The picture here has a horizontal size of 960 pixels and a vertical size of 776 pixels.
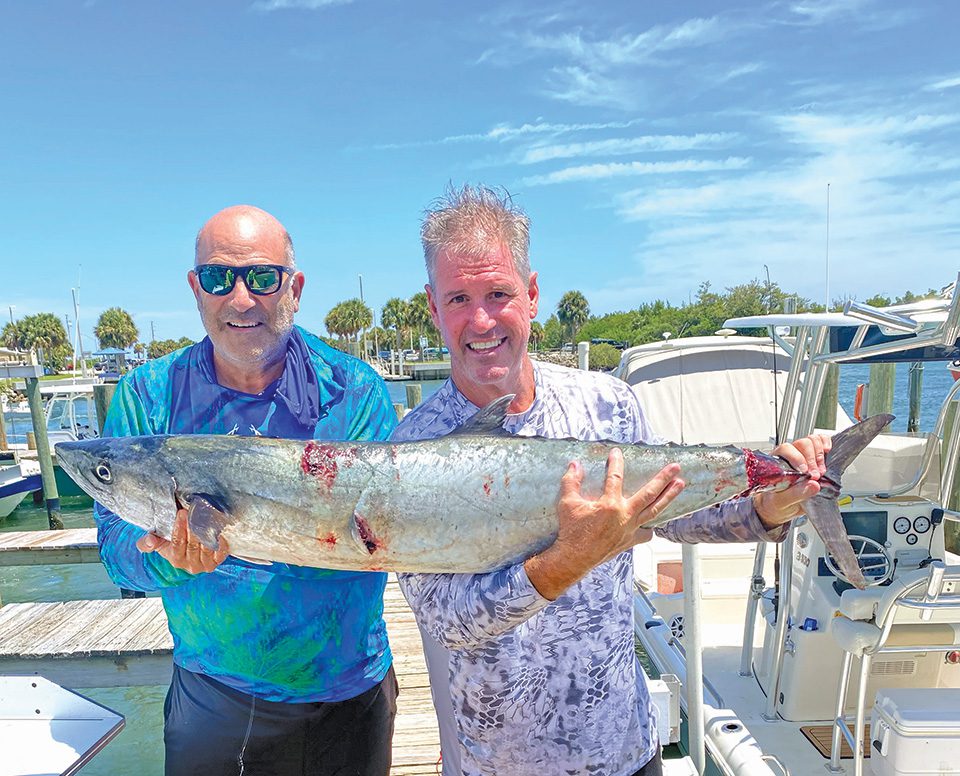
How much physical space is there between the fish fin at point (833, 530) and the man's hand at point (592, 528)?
74cm

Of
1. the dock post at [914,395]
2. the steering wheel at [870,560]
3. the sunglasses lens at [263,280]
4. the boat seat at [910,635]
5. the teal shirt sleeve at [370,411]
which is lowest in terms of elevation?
the boat seat at [910,635]

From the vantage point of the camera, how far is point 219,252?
2.64m

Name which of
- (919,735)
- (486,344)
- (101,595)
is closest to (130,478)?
(486,344)

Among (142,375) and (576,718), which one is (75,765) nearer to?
(142,375)

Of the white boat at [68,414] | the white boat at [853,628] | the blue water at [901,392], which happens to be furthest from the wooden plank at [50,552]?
the blue water at [901,392]

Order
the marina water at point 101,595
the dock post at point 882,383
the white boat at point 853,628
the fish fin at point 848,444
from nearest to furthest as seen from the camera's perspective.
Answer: the fish fin at point 848,444, the white boat at point 853,628, the marina water at point 101,595, the dock post at point 882,383

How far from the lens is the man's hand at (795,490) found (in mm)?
2203

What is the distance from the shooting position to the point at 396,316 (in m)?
93.4

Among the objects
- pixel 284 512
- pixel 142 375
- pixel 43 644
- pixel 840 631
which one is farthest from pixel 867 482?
pixel 43 644

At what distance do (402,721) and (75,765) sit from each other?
220cm

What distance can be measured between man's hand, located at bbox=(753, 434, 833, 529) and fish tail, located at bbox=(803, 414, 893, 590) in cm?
5

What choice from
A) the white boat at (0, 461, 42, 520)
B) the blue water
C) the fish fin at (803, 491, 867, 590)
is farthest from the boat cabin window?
the fish fin at (803, 491, 867, 590)

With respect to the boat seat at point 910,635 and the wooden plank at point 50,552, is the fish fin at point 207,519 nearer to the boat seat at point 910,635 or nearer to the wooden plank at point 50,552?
the boat seat at point 910,635

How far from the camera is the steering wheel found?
4.42 meters
